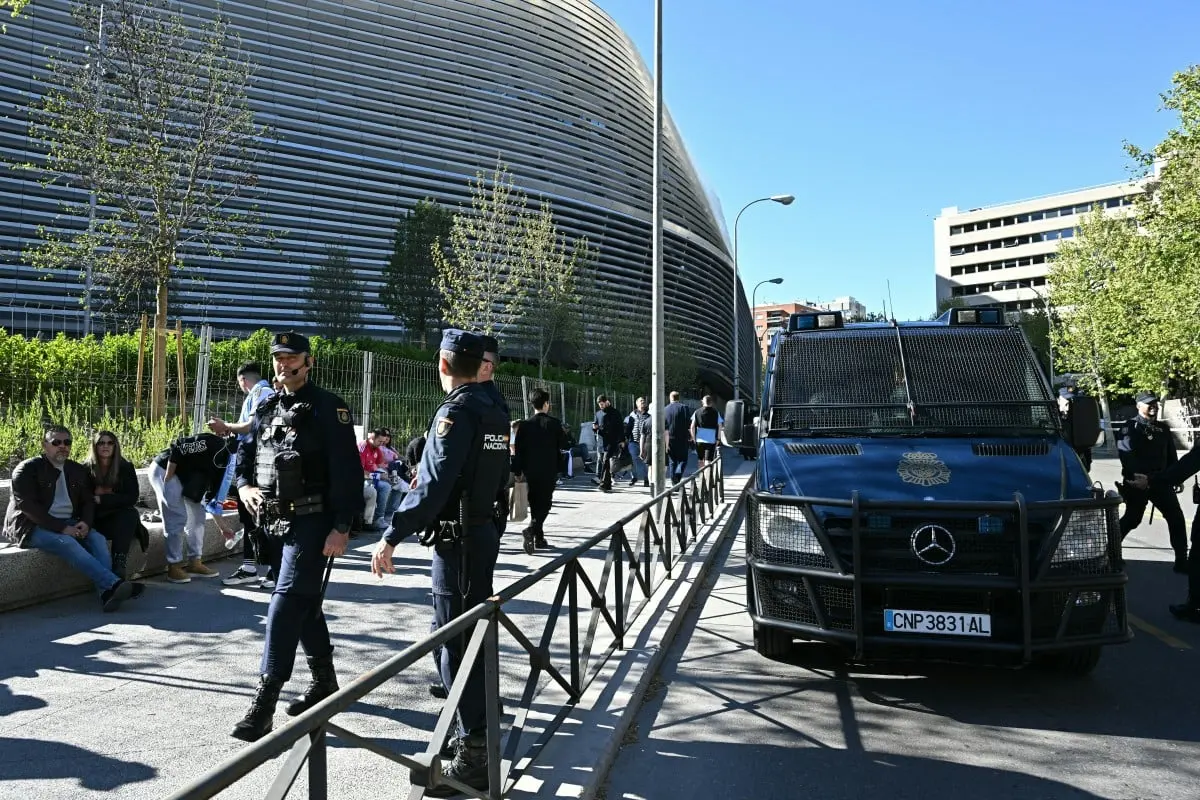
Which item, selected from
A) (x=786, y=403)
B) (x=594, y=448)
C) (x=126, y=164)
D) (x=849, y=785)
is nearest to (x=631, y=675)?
(x=849, y=785)

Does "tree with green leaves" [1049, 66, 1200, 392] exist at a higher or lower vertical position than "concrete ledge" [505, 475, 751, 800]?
higher

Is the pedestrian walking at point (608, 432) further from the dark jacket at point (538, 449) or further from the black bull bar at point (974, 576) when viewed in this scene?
the black bull bar at point (974, 576)

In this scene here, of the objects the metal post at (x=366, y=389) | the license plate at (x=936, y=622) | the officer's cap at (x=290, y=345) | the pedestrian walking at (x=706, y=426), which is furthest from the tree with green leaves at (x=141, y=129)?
the license plate at (x=936, y=622)

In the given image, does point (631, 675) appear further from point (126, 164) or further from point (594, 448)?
point (594, 448)

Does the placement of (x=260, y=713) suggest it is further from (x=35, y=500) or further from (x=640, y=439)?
(x=640, y=439)

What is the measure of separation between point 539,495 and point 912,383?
4.61 m

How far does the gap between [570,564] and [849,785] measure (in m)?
1.59

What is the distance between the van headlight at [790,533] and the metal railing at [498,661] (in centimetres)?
94

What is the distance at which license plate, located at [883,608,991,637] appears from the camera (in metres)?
4.14

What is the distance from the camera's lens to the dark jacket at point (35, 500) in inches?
248

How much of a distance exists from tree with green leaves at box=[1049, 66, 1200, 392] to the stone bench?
26.9 metres

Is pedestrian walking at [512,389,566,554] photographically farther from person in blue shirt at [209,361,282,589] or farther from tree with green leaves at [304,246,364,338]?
tree with green leaves at [304,246,364,338]

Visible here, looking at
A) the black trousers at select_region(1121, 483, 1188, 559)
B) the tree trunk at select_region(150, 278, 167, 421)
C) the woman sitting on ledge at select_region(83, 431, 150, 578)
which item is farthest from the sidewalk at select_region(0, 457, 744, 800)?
the black trousers at select_region(1121, 483, 1188, 559)

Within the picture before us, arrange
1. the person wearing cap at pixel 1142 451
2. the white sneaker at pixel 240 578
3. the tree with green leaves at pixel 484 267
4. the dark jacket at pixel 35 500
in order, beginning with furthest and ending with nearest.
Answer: the tree with green leaves at pixel 484 267 < the person wearing cap at pixel 1142 451 < the white sneaker at pixel 240 578 < the dark jacket at pixel 35 500
